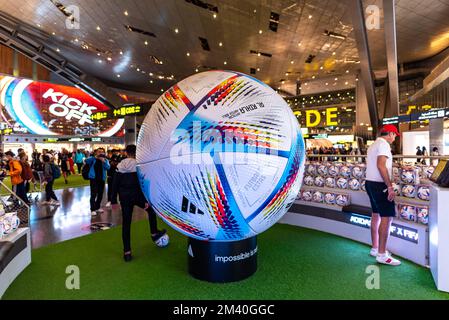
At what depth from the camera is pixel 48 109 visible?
26.2 meters

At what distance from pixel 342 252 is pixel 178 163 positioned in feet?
9.25

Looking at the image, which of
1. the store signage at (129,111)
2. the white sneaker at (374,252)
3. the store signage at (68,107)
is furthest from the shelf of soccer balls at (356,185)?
the store signage at (68,107)

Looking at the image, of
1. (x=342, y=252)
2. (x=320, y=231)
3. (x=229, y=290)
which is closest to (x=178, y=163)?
(x=229, y=290)

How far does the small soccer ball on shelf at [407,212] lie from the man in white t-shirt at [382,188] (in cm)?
36

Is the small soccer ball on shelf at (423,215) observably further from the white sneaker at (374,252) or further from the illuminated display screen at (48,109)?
the illuminated display screen at (48,109)

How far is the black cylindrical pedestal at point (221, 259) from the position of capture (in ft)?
9.34

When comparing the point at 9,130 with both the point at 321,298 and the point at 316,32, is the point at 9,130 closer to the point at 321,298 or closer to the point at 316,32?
the point at 316,32

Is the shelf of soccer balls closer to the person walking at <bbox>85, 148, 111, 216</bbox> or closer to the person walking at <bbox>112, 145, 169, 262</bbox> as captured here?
the person walking at <bbox>112, 145, 169, 262</bbox>

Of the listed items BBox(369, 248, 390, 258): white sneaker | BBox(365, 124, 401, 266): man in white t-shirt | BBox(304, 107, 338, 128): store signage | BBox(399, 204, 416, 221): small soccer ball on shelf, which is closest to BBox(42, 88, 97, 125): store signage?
BBox(304, 107, 338, 128): store signage

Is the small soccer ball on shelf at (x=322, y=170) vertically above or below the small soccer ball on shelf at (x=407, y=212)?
above

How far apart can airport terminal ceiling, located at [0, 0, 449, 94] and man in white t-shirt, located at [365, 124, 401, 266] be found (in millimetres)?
10674

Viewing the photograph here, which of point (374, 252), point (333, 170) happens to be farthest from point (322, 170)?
point (374, 252)

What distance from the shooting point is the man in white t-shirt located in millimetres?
3299

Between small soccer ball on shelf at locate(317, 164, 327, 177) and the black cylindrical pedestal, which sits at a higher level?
small soccer ball on shelf at locate(317, 164, 327, 177)
